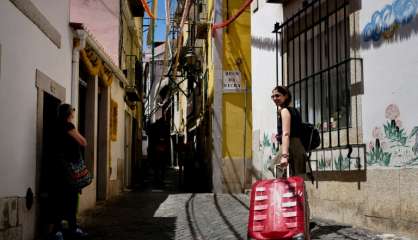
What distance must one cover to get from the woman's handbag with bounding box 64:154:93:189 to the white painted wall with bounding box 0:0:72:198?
1.42 feet

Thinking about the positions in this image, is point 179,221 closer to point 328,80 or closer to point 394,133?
point 328,80

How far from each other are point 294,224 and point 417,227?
4.27 ft

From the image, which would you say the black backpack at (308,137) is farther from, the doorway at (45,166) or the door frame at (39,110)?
the door frame at (39,110)

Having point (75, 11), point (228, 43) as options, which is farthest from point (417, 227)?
point (75, 11)

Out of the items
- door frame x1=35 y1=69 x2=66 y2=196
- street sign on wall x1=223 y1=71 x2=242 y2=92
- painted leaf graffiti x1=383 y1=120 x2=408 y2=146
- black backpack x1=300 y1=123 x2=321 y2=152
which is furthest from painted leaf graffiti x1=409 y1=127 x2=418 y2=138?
street sign on wall x1=223 y1=71 x2=242 y2=92

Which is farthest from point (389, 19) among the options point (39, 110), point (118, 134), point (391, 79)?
point (118, 134)

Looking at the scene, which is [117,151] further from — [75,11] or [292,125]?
[292,125]

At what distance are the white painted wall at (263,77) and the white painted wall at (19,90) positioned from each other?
13.7 feet

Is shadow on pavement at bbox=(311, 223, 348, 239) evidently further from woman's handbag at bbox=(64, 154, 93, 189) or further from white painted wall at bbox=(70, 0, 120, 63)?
white painted wall at bbox=(70, 0, 120, 63)

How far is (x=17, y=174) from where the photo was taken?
612cm

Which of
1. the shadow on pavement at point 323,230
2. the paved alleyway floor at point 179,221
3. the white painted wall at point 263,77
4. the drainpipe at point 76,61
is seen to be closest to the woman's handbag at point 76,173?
the paved alleyway floor at point 179,221

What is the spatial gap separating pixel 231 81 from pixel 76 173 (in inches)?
337

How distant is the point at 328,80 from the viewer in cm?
778

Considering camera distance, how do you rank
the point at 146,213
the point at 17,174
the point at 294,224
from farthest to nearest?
the point at 146,213, the point at 17,174, the point at 294,224
